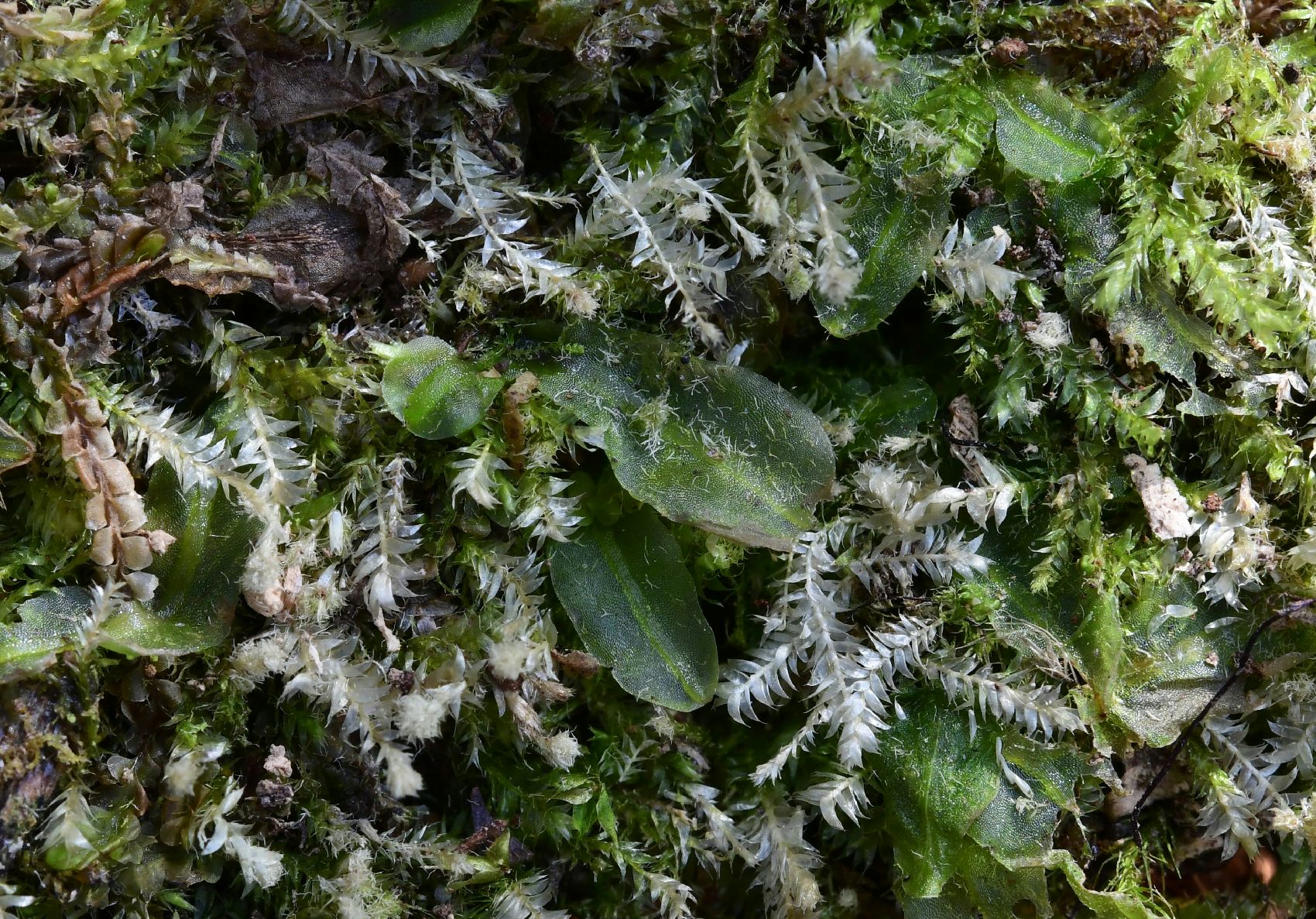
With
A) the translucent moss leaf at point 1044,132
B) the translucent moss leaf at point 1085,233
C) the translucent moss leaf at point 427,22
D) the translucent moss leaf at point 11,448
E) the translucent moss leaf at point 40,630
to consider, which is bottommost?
the translucent moss leaf at point 40,630

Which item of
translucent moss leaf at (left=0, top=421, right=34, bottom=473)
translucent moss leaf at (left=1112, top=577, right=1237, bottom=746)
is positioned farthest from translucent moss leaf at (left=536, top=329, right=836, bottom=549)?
translucent moss leaf at (left=0, top=421, right=34, bottom=473)

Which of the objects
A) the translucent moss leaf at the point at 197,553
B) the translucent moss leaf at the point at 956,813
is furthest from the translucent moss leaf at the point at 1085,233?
the translucent moss leaf at the point at 197,553

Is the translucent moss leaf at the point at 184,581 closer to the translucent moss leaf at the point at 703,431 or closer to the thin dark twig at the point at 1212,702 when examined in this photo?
the translucent moss leaf at the point at 703,431

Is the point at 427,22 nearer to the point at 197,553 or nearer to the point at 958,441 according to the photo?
the point at 197,553

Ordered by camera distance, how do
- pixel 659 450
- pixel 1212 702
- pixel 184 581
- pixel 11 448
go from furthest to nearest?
pixel 1212 702 < pixel 659 450 < pixel 184 581 < pixel 11 448

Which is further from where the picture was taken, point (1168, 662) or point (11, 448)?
point (1168, 662)

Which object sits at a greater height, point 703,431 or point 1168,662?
point 703,431

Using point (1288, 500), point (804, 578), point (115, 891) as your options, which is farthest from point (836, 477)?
point (115, 891)

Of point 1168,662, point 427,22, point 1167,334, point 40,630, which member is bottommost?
point 40,630

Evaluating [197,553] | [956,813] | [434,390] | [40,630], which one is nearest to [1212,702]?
[956,813]
